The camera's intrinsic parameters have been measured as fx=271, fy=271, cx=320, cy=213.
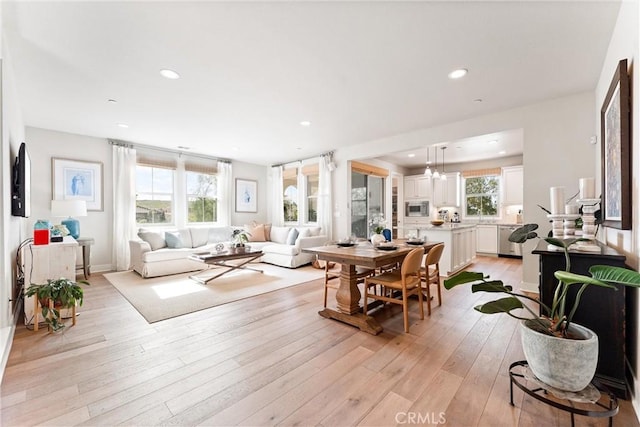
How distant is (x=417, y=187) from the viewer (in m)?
8.22

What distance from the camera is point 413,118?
4168 mm

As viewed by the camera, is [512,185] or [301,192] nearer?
[512,185]

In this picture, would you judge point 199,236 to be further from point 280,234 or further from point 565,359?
point 565,359

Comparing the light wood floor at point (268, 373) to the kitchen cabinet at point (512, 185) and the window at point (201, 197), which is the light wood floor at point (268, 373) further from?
the kitchen cabinet at point (512, 185)

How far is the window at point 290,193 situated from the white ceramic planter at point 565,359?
6.16m

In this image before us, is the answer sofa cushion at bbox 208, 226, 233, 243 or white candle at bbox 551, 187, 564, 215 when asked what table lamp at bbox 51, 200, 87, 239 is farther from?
white candle at bbox 551, 187, 564, 215

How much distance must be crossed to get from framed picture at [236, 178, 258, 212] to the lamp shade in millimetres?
3363

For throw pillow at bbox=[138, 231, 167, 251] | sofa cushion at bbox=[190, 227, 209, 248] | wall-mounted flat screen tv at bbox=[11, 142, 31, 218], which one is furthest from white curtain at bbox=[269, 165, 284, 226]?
wall-mounted flat screen tv at bbox=[11, 142, 31, 218]

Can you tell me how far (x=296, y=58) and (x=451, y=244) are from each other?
3.98 metres

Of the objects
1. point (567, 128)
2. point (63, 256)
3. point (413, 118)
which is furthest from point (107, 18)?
point (567, 128)

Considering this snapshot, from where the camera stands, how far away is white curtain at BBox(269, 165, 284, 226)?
750cm

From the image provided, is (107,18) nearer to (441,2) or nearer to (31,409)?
(441,2)

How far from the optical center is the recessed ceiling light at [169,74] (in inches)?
108

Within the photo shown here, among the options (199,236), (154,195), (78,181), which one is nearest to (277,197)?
(199,236)
